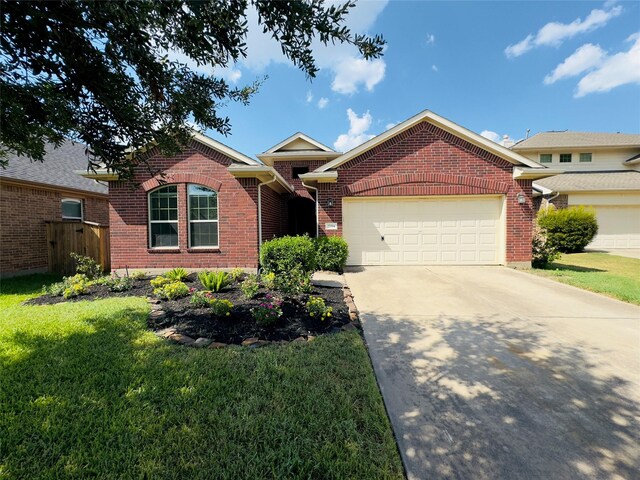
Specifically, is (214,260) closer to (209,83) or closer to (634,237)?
(209,83)

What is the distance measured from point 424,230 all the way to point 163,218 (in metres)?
8.65

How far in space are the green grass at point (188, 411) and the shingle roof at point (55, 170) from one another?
892 cm

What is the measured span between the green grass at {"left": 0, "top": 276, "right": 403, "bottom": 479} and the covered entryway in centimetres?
1010

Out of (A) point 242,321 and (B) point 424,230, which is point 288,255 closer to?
(A) point 242,321

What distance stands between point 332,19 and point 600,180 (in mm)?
21528

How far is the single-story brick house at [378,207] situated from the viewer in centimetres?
882

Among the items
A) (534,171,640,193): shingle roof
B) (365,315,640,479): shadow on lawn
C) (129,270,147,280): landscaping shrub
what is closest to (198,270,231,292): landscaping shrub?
(129,270,147,280): landscaping shrub

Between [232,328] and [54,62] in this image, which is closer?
[54,62]

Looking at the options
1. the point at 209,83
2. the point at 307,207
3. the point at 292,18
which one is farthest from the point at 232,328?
the point at 307,207

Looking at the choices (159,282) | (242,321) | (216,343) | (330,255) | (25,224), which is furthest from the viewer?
(25,224)

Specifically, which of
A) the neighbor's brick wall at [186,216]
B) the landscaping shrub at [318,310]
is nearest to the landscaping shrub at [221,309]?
the landscaping shrub at [318,310]

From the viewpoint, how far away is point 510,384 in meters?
2.94

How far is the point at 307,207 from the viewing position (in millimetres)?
14188

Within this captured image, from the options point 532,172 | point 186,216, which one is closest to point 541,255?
point 532,172
